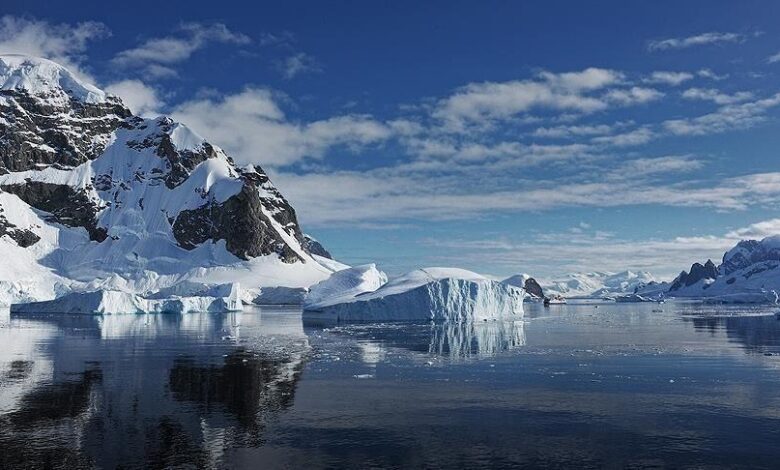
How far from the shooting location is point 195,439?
19.0m

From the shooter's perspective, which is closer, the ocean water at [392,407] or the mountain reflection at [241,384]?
the ocean water at [392,407]

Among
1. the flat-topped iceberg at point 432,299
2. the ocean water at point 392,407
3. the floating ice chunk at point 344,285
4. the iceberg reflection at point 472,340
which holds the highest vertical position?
the floating ice chunk at point 344,285

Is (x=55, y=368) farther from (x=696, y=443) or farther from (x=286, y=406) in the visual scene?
(x=696, y=443)

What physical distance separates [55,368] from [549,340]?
34066 mm

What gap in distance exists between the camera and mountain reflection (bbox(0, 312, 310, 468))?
57.8 feet

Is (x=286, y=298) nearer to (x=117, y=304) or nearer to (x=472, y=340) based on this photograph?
(x=117, y=304)

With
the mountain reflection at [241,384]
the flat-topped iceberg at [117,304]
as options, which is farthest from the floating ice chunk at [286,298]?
the mountain reflection at [241,384]

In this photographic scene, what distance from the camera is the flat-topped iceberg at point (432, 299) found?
71.6 metres

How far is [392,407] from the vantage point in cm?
2364

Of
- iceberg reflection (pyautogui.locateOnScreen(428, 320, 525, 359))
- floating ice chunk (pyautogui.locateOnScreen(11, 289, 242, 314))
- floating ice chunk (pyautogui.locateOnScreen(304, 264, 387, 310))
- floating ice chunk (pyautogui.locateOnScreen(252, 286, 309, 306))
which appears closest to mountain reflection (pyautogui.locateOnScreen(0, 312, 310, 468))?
iceberg reflection (pyautogui.locateOnScreen(428, 320, 525, 359))

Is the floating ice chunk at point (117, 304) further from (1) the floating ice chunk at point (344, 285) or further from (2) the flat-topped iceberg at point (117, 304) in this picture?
(1) the floating ice chunk at point (344, 285)

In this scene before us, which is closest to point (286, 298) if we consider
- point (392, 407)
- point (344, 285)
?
point (344, 285)

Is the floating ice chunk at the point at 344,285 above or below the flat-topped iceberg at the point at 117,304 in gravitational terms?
above

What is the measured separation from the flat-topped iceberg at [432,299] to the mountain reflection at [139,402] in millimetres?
27094
